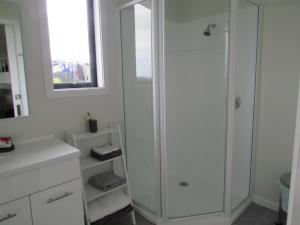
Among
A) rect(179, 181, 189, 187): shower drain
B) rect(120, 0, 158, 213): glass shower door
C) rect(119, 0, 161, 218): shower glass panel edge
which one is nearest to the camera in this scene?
rect(119, 0, 161, 218): shower glass panel edge

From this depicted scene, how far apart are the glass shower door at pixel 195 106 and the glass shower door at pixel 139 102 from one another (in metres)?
0.22

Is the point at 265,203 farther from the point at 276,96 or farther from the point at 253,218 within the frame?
the point at 276,96

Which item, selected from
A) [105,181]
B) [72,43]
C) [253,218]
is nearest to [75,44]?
[72,43]

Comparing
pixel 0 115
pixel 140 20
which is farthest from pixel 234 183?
pixel 0 115

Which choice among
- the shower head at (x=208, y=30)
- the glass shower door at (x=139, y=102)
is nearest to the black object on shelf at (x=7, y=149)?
the glass shower door at (x=139, y=102)

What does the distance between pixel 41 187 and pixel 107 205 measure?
692 mm

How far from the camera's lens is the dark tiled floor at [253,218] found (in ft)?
6.28

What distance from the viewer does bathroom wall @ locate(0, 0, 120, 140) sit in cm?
154

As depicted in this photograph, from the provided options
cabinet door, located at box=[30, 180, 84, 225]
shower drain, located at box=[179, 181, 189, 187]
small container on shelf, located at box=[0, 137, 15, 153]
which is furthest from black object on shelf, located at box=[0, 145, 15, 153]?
shower drain, located at box=[179, 181, 189, 187]

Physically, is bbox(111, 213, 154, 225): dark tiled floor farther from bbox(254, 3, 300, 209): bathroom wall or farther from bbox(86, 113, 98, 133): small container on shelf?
bbox(254, 3, 300, 209): bathroom wall

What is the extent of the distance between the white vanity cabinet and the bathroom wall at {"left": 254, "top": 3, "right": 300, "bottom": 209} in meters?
1.71

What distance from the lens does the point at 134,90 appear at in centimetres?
203

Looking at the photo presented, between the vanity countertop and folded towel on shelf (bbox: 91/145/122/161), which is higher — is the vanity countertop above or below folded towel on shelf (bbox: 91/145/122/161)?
above

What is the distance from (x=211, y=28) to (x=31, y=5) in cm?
165
